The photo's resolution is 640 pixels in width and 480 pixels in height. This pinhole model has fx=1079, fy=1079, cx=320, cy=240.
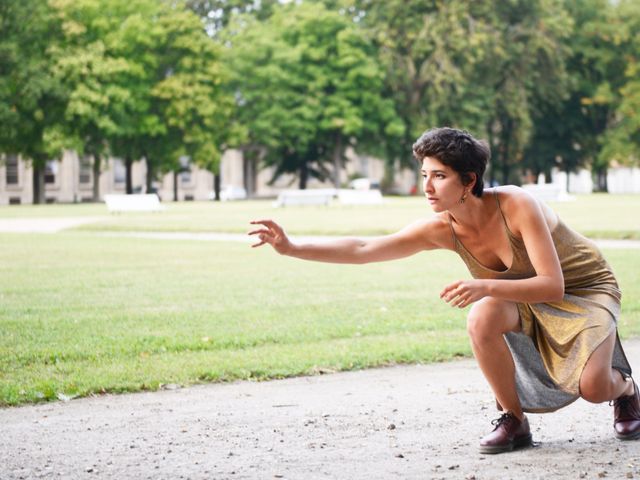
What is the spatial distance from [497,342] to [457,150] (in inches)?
36.6

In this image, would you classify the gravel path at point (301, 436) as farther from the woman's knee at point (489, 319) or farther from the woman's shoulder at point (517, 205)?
the woman's shoulder at point (517, 205)

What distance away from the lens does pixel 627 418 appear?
5.23 m

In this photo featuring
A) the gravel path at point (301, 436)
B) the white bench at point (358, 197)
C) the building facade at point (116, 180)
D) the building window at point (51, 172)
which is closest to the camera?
the gravel path at point (301, 436)

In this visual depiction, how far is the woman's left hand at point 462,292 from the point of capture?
14.6 ft

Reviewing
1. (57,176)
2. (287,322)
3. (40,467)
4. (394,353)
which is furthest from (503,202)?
(57,176)

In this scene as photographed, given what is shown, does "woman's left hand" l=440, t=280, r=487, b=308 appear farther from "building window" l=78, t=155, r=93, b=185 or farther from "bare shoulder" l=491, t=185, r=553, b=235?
"building window" l=78, t=155, r=93, b=185

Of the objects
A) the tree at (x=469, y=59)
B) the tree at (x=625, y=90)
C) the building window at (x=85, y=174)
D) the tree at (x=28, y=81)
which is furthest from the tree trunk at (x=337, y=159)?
the building window at (x=85, y=174)

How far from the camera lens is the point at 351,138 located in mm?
72562

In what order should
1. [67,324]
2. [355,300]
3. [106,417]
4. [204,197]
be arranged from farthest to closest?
[204,197], [355,300], [67,324], [106,417]

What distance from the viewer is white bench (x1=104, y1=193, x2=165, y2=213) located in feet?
128

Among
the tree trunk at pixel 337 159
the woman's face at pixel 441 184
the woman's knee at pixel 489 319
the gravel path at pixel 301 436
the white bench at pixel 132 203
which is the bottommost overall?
the gravel path at pixel 301 436

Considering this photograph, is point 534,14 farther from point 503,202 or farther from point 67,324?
point 503,202

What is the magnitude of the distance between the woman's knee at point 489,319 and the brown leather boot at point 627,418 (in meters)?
0.77

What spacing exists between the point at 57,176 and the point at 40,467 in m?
74.0
